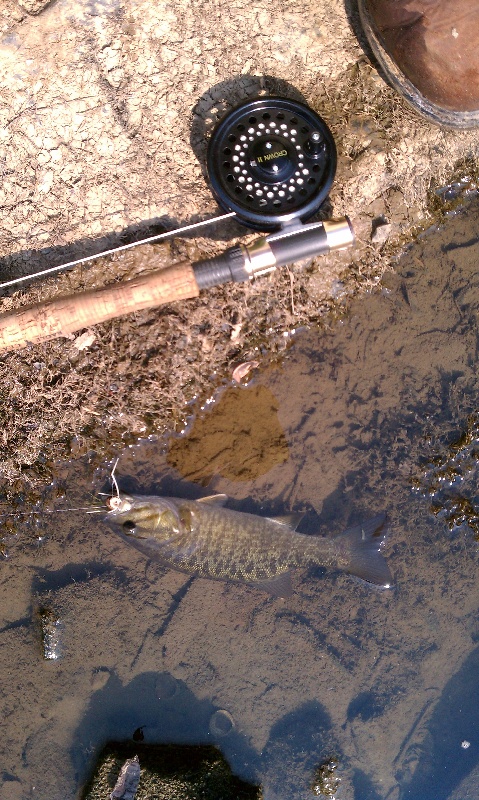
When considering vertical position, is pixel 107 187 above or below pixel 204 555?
above

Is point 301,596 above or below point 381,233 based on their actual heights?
below

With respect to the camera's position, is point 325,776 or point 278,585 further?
point 325,776

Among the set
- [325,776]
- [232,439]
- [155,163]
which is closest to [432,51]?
[155,163]

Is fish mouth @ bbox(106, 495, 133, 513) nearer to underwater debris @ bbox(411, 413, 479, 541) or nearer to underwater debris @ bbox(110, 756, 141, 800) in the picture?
underwater debris @ bbox(110, 756, 141, 800)

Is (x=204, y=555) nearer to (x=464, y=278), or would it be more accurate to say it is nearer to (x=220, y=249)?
(x=220, y=249)

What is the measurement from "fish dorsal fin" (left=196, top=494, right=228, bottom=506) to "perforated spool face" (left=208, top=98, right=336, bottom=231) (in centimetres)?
166

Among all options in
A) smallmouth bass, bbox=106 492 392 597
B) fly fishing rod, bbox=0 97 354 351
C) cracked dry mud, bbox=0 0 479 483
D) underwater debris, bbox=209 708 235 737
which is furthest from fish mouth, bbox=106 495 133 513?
underwater debris, bbox=209 708 235 737

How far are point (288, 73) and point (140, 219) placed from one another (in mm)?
1243

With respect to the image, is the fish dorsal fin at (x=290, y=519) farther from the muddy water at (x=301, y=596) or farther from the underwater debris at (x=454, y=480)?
the underwater debris at (x=454, y=480)

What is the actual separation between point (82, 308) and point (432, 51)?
224cm

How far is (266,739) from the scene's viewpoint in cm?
382

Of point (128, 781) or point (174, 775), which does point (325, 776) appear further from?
point (128, 781)

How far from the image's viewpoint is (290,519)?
3664mm

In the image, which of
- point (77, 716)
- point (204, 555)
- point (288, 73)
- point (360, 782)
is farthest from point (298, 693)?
point (288, 73)
